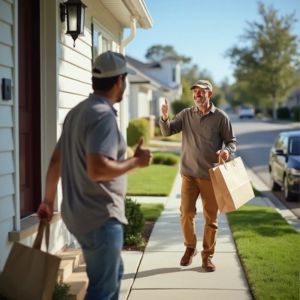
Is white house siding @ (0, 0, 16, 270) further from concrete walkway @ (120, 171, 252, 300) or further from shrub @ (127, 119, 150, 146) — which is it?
shrub @ (127, 119, 150, 146)

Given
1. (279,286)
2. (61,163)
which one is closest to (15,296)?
(61,163)

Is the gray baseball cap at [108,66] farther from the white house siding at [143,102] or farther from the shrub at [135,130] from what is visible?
the white house siding at [143,102]

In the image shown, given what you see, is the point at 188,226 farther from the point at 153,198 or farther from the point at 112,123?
the point at 153,198

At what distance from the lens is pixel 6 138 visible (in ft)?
14.5

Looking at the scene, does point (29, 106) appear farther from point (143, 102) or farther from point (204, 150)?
point (143, 102)

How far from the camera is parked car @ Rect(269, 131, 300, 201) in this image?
11.6 meters

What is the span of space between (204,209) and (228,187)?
0.64 meters

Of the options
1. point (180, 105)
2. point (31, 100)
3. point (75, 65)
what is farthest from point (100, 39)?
point (180, 105)

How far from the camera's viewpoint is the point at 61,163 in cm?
338

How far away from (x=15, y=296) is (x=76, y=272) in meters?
2.09

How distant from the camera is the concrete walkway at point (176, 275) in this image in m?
5.18

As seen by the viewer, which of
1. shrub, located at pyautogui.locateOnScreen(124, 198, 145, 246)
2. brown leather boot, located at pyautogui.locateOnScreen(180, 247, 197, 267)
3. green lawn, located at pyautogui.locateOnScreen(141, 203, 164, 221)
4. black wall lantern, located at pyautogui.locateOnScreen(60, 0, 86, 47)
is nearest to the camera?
black wall lantern, located at pyautogui.locateOnScreen(60, 0, 86, 47)

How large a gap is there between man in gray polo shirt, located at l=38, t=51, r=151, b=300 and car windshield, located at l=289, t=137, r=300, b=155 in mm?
9601

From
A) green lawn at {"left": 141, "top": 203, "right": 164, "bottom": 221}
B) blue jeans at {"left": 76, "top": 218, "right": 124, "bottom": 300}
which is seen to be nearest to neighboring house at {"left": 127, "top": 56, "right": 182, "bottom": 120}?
green lawn at {"left": 141, "top": 203, "right": 164, "bottom": 221}
